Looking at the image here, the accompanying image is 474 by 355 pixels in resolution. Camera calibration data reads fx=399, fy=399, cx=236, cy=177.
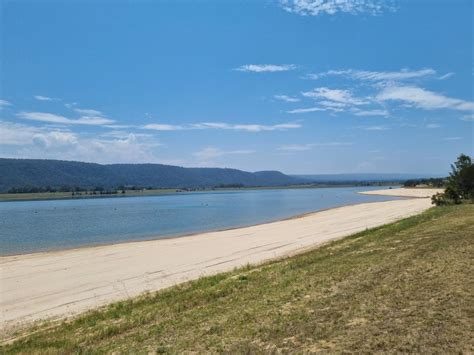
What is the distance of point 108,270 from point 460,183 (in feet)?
123

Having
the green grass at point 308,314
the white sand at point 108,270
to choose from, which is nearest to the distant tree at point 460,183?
the white sand at point 108,270

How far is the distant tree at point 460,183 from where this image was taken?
41.9m

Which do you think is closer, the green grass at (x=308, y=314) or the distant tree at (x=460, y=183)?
the green grass at (x=308, y=314)

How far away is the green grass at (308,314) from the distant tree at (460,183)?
3273 cm

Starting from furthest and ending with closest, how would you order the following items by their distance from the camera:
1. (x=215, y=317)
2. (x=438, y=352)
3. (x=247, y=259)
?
(x=247, y=259) < (x=215, y=317) < (x=438, y=352)

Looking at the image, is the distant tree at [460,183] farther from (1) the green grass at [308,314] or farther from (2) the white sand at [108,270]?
(1) the green grass at [308,314]

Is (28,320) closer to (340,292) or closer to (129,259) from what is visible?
(340,292)

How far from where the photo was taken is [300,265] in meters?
14.7

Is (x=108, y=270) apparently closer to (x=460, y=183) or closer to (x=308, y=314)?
(x=308, y=314)

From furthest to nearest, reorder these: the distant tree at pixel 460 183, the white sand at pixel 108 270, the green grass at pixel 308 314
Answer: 1. the distant tree at pixel 460 183
2. the white sand at pixel 108 270
3. the green grass at pixel 308 314

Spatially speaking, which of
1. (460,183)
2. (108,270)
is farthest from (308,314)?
(460,183)

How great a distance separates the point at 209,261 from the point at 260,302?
12906mm

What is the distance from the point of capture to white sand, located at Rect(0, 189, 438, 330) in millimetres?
14922

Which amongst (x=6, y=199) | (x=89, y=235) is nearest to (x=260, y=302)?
(x=89, y=235)
